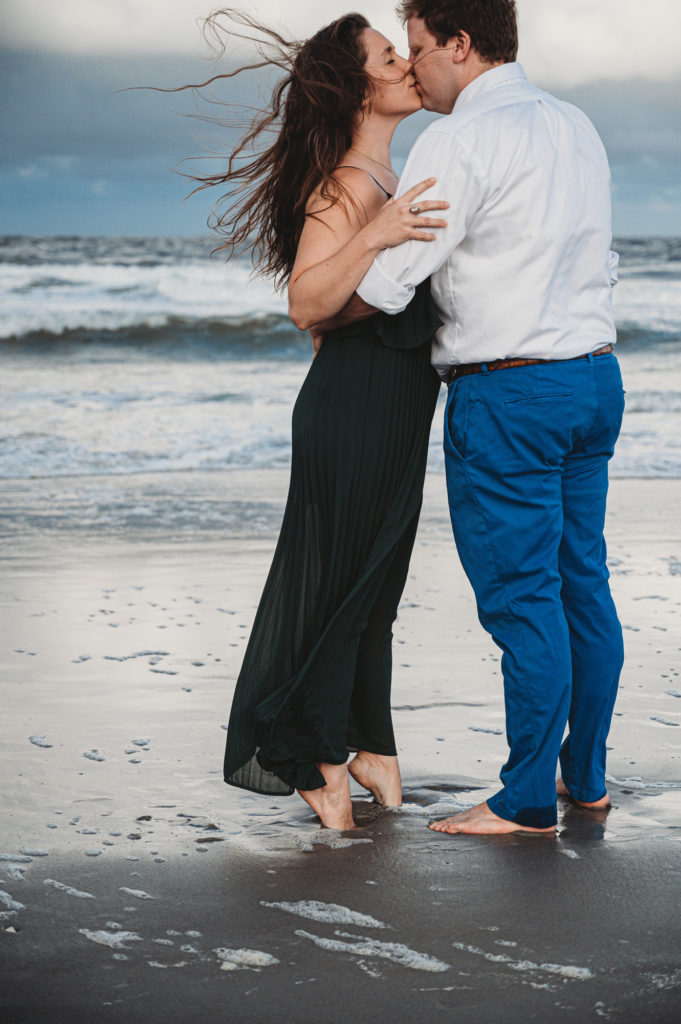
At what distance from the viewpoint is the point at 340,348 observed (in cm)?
252

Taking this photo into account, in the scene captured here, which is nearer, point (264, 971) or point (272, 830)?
point (264, 971)

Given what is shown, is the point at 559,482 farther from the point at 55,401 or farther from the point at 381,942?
the point at 55,401

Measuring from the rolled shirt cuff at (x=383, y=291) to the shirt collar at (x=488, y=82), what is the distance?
398 millimetres

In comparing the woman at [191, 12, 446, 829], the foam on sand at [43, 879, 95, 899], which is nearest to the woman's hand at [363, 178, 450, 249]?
the woman at [191, 12, 446, 829]

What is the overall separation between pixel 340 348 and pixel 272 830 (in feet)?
3.48

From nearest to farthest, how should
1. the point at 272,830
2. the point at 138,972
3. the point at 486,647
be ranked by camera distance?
the point at 138,972 < the point at 272,830 < the point at 486,647

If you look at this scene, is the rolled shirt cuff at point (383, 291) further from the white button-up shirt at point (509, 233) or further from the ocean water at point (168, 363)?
the ocean water at point (168, 363)

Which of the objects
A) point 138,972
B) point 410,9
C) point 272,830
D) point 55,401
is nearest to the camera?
point 138,972

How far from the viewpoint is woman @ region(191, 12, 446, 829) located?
248 centimetres

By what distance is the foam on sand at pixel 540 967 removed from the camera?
1900 millimetres

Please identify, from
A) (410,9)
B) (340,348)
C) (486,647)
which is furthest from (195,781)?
(410,9)

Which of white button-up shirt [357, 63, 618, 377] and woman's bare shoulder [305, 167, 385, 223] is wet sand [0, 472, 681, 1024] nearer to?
white button-up shirt [357, 63, 618, 377]

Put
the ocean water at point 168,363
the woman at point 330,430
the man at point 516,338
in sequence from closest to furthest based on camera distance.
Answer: the man at point 516,338 < the woman at point 330,430 < the ocean water at point 168,363

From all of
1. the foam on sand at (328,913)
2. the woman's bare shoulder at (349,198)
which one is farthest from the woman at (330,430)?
the foam on sand at (328,913)
